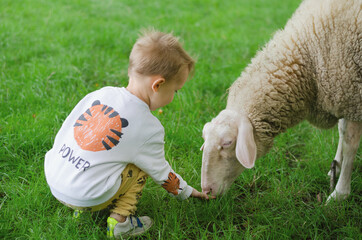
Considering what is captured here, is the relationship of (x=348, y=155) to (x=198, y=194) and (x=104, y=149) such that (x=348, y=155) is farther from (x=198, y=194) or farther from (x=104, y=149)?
(x=104, y=149)

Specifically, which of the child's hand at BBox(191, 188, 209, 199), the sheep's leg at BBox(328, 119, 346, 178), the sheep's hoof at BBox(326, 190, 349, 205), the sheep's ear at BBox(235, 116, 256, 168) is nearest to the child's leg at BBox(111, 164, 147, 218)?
the child's hand at BBox(191, 188, 209, 199)

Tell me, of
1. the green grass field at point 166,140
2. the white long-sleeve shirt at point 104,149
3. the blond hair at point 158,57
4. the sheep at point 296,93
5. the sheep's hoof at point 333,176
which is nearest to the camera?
the white long-sleeve shirt at point 104,149

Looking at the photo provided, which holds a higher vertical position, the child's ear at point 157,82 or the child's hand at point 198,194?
the child's ear at point 157,82

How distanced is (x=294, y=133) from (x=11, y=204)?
2649 millimetres

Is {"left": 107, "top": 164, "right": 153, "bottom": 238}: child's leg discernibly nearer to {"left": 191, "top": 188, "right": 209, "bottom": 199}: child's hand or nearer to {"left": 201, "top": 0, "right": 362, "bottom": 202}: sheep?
{"left": 191, "top": 188, "right": 209, "bottom": 199}: child's hand

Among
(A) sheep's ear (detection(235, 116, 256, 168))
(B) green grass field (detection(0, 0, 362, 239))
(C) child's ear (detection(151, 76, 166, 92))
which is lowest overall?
(B) green grass field (detection(0, 0, 362, 239))

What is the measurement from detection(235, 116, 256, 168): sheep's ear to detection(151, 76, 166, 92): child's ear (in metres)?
0.68

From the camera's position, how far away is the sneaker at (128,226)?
2297mm

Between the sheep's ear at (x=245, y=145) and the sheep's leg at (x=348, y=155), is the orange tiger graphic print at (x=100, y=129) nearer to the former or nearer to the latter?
the sheep's ear at (x=245, y=145)

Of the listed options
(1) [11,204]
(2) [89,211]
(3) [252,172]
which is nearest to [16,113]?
(1) [11,204]

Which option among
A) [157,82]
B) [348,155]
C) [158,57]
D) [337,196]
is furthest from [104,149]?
[348,155]

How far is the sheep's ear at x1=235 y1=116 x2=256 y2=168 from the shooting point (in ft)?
8.19

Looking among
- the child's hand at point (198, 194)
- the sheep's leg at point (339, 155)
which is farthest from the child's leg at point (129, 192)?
the sheep's leg at point (339, 155)

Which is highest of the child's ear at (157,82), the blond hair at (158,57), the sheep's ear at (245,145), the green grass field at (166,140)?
the blond hair at (158,57)
